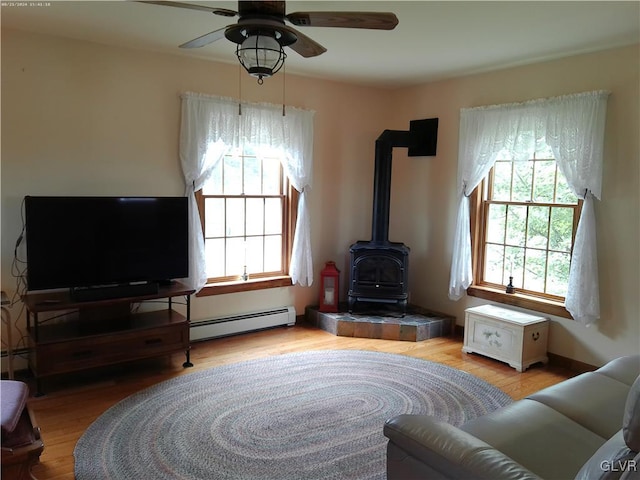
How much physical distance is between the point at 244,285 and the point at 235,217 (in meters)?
0.67

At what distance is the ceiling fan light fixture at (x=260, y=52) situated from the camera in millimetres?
2348

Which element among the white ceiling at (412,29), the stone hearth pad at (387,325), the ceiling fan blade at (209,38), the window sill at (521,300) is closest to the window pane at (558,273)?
the window sill at (521,300)

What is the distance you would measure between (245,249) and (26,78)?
2300 mm

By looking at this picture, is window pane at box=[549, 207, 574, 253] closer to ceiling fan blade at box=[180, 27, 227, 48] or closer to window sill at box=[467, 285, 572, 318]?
window sill at box=[467, 285, 572, 318]

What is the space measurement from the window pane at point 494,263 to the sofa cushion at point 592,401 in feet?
7.01

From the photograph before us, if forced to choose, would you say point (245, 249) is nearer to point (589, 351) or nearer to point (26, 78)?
point (26, 78)

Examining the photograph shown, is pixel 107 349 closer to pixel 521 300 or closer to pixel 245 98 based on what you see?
pixel 245 98

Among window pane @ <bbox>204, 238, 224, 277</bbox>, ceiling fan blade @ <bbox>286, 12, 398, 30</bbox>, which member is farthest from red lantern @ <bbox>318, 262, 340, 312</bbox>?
ceiling fan blade @ <bbox>286, 12, 398, 30</bbox>

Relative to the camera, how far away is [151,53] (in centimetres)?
411

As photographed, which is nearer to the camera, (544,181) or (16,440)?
(16,440)

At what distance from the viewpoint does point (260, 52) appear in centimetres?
236

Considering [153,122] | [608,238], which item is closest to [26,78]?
[153,122]

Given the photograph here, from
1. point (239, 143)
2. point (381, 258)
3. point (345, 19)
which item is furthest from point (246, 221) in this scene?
point (345, 19)

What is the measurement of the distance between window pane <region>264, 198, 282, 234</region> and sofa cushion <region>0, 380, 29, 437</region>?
285 centimetres
